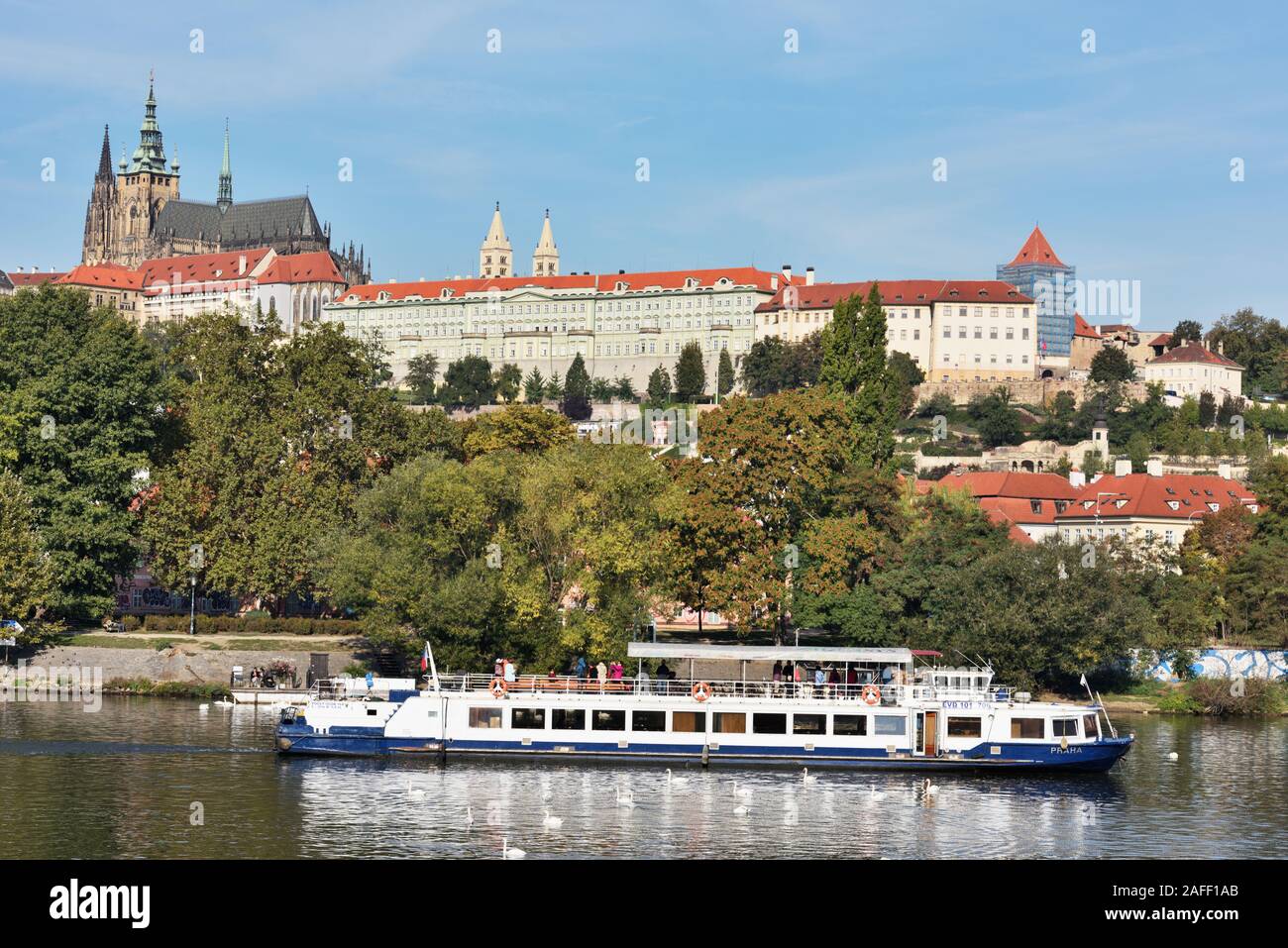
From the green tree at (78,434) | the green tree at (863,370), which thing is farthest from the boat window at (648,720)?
the green tree at (78,434)

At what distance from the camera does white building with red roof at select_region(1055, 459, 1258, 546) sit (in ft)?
382

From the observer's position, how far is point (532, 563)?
64.9m

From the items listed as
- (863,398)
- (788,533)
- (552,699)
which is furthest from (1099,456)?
(552,699)

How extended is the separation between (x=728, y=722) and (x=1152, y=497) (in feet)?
233

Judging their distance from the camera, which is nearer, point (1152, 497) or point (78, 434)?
point (78, 434)

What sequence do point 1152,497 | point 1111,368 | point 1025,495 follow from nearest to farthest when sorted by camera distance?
1. point 1152,497
2. point 1025,495
3. point 1111,368

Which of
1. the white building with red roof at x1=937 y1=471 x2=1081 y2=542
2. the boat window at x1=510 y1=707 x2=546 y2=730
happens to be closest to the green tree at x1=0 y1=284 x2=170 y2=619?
the boat window at x1=510 y1=707 x2=546 y2=730

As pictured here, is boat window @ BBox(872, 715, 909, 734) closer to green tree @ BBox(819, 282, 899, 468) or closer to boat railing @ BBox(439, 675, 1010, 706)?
boat railing @ BBox(439, 675, 1010, 706)

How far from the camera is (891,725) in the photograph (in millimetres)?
53906

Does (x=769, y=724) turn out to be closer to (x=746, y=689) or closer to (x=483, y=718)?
(x=746, y=689)

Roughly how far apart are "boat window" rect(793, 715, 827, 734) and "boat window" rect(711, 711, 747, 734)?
159 centimetres

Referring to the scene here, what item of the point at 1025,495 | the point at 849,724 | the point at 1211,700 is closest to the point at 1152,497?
the point at 1025,495

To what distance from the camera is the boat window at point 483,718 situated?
5391cm
